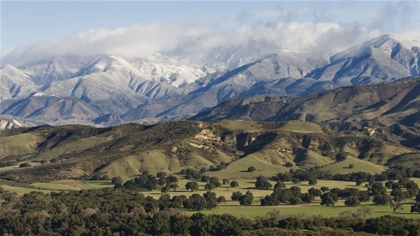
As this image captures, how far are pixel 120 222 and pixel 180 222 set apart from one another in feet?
50.8

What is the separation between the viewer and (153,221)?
183 metres

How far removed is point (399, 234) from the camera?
5438 inches

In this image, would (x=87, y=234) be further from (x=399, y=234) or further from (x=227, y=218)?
(x=399, y=234)

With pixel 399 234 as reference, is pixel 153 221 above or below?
below

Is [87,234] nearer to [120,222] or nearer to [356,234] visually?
[120,222]

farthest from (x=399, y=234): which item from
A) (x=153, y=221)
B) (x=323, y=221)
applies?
(x=153, y=221)

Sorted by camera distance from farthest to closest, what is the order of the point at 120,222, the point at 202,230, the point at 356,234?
1. the point at 120,222
2. the point at 202,230
3. the point at 356,234

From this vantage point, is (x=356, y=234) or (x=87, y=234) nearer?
(x=356, y=234)

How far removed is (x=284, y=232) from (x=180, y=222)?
162 ft

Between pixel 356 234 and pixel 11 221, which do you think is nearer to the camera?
pixel 356 234

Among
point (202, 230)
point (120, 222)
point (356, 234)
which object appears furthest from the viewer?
point (120, 222)

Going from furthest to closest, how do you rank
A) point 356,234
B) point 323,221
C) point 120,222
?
1. point 120,222
2. point 323,221
3. point 356,234

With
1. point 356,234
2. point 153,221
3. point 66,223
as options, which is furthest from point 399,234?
point 66,223

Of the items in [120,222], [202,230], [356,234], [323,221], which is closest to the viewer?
[356,234]
